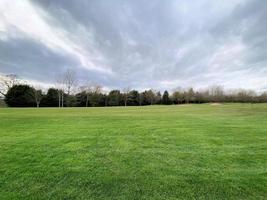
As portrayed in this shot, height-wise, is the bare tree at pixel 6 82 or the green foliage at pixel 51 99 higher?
the bare tree at pixel 6 82

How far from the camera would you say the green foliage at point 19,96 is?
5654 cm

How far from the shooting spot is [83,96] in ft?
221

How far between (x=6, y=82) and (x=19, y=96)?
1109cm

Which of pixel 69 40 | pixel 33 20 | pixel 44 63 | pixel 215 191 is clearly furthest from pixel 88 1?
pixel 44 63

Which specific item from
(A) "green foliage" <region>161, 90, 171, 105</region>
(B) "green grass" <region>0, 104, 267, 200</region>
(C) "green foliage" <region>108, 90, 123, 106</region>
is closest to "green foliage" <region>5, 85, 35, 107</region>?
(C) "green foliage" <region>108, 90, 123, 106</region>

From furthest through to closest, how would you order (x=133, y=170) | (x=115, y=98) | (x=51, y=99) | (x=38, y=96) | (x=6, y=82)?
(x=115, y=98) → (x=6, y=82) → (x=51, y=99) → (x=38, y=96) → (x=133, y=170)

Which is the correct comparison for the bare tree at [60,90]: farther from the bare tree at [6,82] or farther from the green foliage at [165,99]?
the green foliage at [165,99]

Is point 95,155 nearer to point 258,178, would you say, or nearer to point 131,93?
point 258,178

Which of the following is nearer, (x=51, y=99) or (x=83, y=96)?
(x=51, y=99)

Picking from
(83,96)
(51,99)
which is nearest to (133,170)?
(51,99)

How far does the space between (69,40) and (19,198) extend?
77.9 feet

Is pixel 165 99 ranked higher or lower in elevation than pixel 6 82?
lower

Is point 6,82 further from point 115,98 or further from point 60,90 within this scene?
point 115,98

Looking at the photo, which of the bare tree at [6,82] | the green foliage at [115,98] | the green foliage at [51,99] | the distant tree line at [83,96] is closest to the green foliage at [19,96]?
the distant tree line at [83,96]
